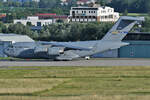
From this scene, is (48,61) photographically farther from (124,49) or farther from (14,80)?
(14,80)

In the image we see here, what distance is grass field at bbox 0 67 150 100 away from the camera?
3803 cm

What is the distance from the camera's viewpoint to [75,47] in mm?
69500

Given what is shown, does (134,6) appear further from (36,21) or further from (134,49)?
(134,49)

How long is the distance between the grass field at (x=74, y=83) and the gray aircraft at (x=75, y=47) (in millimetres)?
10481

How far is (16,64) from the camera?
65.1 metres

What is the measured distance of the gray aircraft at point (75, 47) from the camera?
69625 millimetres

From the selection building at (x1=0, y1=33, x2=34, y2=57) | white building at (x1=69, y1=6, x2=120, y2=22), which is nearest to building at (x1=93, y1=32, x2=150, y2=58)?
building at (x1=0, y1=33, x2=34, y2=57)

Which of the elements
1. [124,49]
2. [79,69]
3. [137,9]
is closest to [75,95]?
[79,69]

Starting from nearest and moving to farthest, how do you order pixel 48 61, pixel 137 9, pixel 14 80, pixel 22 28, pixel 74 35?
pixel 14 80 < pixel 48 61 < pixel 74 35 < pixel 22 28 < pixel 137 9

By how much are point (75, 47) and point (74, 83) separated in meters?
24.3

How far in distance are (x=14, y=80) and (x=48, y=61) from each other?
2287 centimetres

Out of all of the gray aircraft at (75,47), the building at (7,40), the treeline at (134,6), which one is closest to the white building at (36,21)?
the treeline at (134,6)

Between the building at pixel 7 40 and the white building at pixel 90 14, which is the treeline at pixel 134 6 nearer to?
the white building at pixel 90 14

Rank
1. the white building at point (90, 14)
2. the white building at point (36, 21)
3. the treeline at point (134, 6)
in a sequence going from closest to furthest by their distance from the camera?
the treeline at point (134, 6), the white building at point (36, 21), the white building at point (90, 14)
